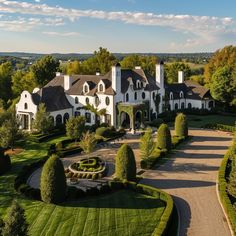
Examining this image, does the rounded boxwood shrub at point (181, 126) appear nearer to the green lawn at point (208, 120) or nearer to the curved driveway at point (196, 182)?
the curved driveway at point (196, 182)

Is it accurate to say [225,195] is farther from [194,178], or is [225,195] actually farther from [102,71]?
[102,71]

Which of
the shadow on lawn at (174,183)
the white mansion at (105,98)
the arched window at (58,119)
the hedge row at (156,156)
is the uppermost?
the white mansion at (105,98)

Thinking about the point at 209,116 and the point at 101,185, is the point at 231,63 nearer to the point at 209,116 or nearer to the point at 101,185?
the point at 209,116

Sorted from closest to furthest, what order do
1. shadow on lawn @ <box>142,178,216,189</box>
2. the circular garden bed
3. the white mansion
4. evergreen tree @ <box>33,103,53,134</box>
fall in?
shadow on lawn @ <box>142,178,216,189</box> → the circular garden bed → evergreen tree @ <box>33,103,53,134</box> → the white mansion

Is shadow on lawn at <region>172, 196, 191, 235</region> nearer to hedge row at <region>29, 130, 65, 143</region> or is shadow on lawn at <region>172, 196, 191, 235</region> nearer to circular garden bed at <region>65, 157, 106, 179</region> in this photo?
circular garden bed at <region>65, 157, 106, 179</region>

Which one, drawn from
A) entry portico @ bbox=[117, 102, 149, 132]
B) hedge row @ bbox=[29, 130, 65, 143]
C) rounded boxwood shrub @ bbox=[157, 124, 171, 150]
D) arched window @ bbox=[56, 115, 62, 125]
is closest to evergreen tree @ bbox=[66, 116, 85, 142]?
hedge row @ bbox=[29, 130, 65, 143]

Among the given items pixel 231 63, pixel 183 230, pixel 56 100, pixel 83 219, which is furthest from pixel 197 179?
pixel 231 63

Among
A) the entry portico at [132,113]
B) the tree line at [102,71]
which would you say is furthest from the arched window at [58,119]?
the tree line at [102,71]
